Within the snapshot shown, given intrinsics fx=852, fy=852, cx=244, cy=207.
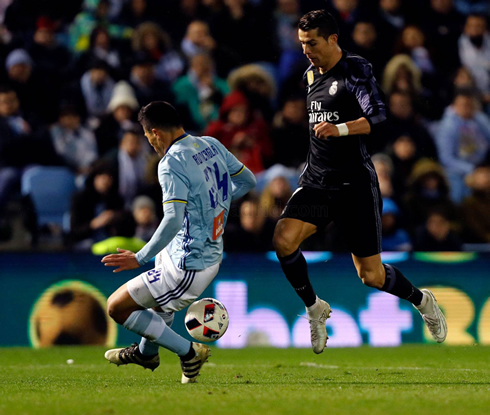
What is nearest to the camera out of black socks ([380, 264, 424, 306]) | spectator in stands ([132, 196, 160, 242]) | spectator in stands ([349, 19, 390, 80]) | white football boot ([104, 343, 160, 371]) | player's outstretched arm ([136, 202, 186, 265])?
player's outstretched arm ([136, 202, 186, 265])

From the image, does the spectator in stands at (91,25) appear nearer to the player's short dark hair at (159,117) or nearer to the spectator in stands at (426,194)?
the spectator in stands at (426,194)

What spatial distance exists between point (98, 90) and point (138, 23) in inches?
61.4

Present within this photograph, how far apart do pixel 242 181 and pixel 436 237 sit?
4944 mm

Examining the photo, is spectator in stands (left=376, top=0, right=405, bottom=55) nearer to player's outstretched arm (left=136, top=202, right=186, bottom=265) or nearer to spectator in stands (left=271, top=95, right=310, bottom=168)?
spectator in stands (left=271, top=95, right=310, bottom=168)

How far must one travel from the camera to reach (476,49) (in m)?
13.7

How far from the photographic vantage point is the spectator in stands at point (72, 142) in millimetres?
11711

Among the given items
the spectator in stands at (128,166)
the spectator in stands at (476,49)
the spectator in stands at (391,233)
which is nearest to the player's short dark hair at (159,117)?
the spectator in stands at (128,166)

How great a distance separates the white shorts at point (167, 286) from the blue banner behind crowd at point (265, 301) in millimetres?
4132

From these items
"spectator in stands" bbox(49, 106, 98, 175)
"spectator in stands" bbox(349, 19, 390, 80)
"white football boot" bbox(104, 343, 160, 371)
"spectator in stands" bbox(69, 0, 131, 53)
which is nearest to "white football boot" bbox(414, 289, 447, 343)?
"white football boot" bbox(104, 343, 160, 371)

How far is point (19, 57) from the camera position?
40.6ft

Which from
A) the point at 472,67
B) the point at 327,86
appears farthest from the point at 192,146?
the point at 472,67

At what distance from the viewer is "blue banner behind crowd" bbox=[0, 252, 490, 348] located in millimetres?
9984

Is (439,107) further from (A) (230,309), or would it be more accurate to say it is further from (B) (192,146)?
(B) (192,146)

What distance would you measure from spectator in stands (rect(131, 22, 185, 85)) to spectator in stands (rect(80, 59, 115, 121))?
0.75 metres
